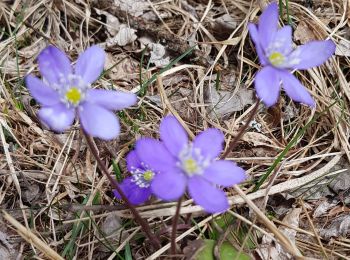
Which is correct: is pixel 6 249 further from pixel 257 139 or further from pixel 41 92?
pixel 257 139

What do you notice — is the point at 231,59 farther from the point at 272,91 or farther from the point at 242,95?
the point at 272,91

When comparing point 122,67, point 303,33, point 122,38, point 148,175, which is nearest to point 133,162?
point 148,175

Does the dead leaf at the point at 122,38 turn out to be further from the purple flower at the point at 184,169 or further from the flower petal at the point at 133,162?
the purple flower at the point at 184,169

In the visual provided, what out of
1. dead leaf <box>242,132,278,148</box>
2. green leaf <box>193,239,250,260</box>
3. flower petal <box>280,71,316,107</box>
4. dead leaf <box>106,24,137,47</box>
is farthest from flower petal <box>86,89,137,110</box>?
dead leaf <box>106,24,137,47</box>

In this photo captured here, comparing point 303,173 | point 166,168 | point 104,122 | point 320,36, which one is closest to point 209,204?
point 166,168

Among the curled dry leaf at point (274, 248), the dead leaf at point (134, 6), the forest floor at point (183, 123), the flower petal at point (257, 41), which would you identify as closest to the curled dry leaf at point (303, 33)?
the forest floor at point (183, 123)

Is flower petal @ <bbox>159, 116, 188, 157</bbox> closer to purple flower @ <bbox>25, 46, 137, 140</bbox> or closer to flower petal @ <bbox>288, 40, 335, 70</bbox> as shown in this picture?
purple flower @ <bbox>25, 46, 137, 140</bbox>
